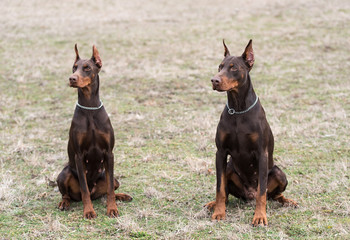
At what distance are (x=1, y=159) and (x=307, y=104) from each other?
6816mm

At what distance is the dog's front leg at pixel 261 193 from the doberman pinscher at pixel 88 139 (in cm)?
165

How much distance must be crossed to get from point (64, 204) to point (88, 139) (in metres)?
0.97

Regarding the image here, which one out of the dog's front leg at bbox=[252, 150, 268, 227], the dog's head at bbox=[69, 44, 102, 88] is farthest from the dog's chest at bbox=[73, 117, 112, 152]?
the dog's front leg at bbox=[252, 150, 268, 227]

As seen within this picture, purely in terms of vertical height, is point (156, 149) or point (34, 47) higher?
point (34, 47)

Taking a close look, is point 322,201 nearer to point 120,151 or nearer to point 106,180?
point 106,180

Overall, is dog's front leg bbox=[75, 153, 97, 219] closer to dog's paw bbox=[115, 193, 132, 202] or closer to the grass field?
the grass field

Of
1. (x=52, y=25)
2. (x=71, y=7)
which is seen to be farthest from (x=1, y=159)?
(x=71, y=7)

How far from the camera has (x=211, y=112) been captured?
1023cm

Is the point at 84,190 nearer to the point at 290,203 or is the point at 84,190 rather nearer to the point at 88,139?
the point at 88,139

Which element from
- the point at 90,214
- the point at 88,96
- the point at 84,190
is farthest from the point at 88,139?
the point at 90,214

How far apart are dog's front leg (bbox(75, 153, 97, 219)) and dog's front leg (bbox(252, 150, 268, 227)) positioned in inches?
74.0

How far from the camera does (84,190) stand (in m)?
5.35

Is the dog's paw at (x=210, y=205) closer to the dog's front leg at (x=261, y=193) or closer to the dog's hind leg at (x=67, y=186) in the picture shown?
the dog's front leg at (x=261, y=193)

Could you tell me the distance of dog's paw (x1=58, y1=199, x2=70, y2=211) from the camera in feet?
18.4
